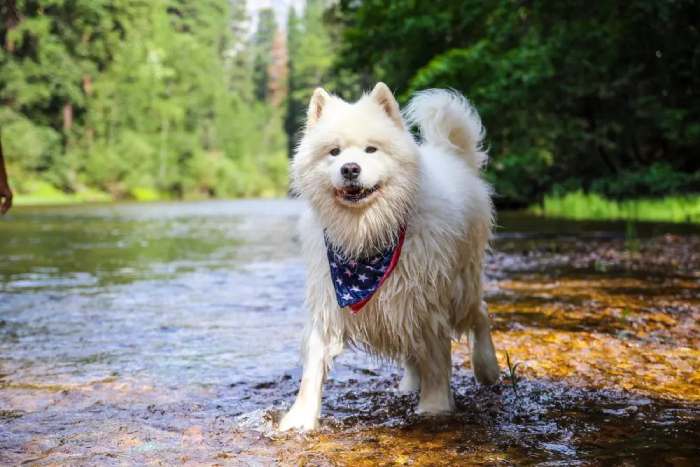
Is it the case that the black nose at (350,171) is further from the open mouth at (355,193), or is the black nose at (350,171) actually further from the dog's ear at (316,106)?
the dog's ear at (316,106)

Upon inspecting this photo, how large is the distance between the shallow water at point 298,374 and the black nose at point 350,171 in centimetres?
123

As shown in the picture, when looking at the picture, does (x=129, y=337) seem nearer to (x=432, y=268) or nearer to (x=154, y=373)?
(x=154, y=373)

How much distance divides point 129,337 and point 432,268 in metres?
3.07

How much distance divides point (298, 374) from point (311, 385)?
102 cm

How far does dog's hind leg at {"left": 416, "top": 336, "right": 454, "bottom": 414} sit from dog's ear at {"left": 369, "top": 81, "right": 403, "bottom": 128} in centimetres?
122

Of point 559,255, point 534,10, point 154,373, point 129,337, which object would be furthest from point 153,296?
point 534,10

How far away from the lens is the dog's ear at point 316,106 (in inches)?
156

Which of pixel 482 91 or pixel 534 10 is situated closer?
pixel 534 10

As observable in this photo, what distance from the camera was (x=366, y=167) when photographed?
362cm

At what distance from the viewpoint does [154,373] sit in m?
4.73

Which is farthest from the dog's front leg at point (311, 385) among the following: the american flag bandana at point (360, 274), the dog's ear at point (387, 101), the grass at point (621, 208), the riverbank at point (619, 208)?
the grass at point (621, 208)

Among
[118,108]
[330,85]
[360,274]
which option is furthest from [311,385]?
[330,85]

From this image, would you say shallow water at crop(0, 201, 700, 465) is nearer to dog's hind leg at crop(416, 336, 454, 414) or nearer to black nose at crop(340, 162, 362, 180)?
dog's hind leg at crop(416, 336, 454, 414)

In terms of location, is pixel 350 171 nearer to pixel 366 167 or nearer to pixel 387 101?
pixel 366 167
